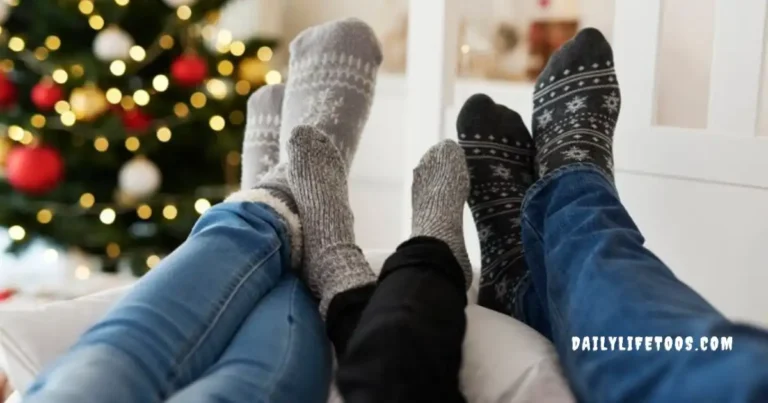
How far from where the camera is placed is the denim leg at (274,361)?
24.1 inches

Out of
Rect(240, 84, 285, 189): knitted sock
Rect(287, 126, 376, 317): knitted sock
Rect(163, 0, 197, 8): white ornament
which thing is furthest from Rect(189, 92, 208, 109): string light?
Rect(287, 126, 376, 317): knitted sock

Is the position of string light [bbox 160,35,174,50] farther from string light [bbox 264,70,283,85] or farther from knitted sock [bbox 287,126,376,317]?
A: knitted sock [bbox 287,126,376,317]

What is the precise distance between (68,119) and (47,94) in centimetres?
8

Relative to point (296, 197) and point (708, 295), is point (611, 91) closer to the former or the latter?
point (708, 295)

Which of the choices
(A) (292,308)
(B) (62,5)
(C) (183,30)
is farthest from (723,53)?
(B) (62,5)

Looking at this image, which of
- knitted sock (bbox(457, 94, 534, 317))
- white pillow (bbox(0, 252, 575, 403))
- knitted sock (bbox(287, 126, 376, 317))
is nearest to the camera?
white pillow (bbox(0, 252, 575, 403))

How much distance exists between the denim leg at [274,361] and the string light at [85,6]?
1425 millimetres

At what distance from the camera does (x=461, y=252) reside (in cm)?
97

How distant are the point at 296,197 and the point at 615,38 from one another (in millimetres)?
589

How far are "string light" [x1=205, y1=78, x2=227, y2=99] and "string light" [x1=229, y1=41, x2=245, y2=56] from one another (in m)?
0.09

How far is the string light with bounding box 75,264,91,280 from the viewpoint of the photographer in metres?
2.10

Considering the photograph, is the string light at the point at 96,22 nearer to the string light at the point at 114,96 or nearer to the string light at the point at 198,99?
the string light at the point at 114,96

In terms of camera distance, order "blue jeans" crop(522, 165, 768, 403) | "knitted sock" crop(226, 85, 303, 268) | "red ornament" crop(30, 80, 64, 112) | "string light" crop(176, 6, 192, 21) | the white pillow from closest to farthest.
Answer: "blue jeans" crop(522, 165, 768, 403), the white pillow, "knitted sock" crop(226, 85, 303, 268), "red ornament" crop(30, 80, 64, 112), "string light" crop(176, 6, 192, 21)

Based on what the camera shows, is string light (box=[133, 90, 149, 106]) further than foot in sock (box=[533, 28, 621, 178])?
Yes
